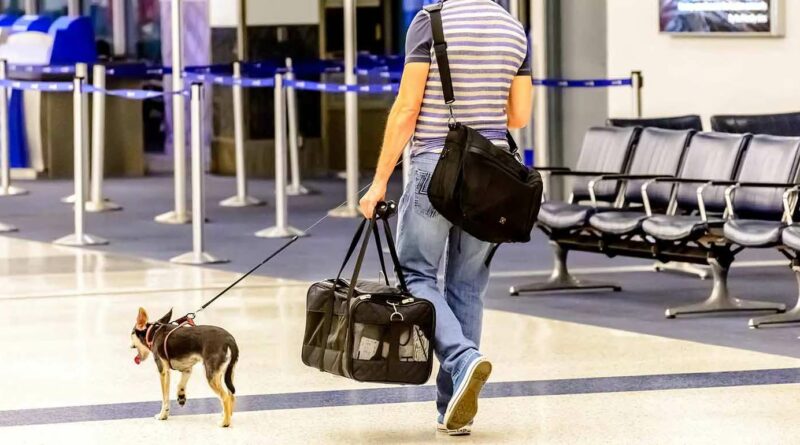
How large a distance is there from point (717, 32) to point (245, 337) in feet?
19.3

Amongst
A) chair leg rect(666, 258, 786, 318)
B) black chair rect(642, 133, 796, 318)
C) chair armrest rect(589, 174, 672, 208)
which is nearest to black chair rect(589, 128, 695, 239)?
chair armrest rect(589, 174, 672, 208)

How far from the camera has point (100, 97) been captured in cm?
1436

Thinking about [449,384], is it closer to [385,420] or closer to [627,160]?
[385,420]

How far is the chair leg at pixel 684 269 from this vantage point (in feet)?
34.3

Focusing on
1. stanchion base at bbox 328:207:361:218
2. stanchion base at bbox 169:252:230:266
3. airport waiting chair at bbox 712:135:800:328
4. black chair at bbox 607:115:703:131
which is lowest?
stanchion base at bbox 169:252:230:266

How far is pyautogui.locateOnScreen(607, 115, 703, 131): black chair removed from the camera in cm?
1118

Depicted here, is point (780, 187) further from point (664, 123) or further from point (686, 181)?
point (664, 123)

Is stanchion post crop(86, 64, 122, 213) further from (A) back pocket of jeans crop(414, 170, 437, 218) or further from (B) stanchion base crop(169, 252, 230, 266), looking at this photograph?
(A) back pocket of jeans crop(414, 170, 437, 218)

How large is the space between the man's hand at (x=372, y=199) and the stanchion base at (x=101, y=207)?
9.53 meters

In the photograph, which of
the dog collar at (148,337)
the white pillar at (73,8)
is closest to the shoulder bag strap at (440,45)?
the dog collar at (148,337)

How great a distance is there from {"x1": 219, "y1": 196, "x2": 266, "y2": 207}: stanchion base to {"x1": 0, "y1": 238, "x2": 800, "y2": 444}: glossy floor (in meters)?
6.07

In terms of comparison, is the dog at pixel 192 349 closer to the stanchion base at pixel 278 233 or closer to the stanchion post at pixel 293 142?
the stanchion base at pixel 278 233

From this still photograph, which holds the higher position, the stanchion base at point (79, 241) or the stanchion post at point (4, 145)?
the stanchion post at point (4, 145)

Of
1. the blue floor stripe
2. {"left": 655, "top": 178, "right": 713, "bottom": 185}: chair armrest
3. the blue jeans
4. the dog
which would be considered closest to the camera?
the blue jeans
